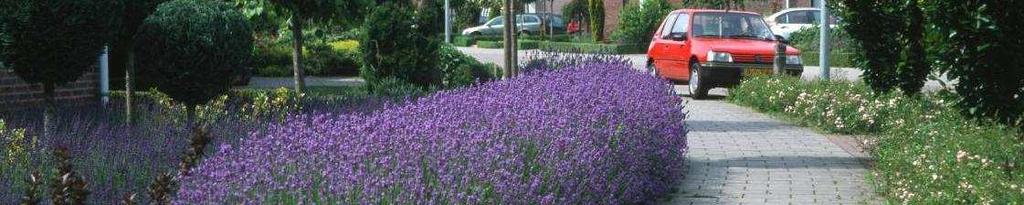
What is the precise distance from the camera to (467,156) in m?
6.83

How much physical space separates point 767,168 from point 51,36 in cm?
518

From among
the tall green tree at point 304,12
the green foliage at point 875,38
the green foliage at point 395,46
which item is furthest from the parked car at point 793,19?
the green foliage at point 875,38

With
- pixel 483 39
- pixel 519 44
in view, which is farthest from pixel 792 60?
pixel 483 39

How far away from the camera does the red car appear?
2067cm

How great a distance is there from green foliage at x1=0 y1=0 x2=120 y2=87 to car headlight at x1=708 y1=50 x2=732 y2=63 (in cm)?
1024

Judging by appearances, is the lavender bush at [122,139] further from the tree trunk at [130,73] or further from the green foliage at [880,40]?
the green foliage at [880,40]

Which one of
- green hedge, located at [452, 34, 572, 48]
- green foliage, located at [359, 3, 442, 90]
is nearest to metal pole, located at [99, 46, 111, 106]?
green foliage, located at [359, 3, 442, 90]

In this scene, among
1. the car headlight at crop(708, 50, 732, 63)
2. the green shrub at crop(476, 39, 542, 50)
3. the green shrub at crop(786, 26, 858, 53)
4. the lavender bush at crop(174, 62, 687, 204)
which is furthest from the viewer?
the green shrub at crop(476, 39, 542, 50)

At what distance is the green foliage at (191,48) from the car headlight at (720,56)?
894 cm

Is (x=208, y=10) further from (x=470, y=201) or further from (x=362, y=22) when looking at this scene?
(x=470, y=201)

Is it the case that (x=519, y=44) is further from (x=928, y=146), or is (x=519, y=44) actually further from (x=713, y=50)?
(x=928, y=146)

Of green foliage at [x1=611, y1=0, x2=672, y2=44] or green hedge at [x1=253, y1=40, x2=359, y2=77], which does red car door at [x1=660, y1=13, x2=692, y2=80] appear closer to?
green hedge at [x1=253, y1=40, x2=359, y2=77]

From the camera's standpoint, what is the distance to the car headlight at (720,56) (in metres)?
20.6

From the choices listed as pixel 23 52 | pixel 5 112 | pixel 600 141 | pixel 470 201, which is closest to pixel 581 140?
pixel 600 141
